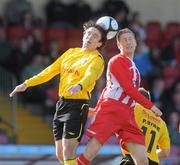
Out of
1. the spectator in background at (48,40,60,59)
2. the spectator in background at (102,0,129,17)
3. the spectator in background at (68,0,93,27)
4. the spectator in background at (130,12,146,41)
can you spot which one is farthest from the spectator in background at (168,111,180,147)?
the spectator in background at (68,0,93,27)

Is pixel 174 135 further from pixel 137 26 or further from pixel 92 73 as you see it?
pixel 92 73

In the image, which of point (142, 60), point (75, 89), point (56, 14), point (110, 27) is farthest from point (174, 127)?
point (75, 89)

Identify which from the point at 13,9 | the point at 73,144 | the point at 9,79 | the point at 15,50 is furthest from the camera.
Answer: the point at 13,9

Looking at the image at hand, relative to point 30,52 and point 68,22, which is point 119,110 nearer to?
point 30,52

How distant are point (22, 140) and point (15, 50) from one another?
1.88 m

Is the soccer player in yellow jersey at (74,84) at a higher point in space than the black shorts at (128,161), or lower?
higher

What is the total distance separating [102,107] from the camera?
9586 millimetres

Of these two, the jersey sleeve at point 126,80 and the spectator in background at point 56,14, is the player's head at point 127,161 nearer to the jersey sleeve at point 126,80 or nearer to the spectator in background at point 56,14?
the jersey sleeve at point 126,80

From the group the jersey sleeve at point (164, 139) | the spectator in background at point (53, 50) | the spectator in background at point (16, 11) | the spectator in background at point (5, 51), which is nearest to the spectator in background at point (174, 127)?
the spectator in background at point (53, 50)

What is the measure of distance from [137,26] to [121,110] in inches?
347

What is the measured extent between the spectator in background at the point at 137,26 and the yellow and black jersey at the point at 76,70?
820 cm

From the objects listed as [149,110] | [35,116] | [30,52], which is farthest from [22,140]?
[149,110]

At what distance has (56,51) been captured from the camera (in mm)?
17125

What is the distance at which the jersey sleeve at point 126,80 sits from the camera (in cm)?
934
